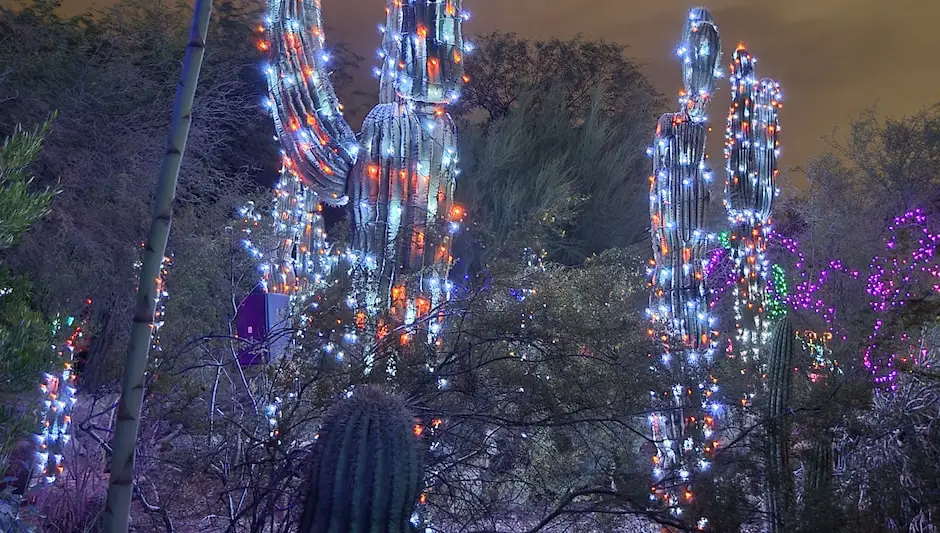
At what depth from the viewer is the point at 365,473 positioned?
2.03m

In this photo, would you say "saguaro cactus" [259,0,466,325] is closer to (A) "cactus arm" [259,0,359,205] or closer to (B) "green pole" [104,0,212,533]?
(A) "cactus arm" [259,0,359,205]

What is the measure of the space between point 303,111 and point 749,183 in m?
4.90

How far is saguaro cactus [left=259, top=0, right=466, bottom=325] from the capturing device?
4.31 m

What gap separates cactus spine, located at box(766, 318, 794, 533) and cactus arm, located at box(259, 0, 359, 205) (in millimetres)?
2622

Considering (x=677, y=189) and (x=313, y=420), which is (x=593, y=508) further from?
(x=677, y=189)

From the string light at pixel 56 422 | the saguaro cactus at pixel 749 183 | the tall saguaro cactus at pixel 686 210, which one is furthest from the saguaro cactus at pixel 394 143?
the saguaro cactus at pixel 749 183

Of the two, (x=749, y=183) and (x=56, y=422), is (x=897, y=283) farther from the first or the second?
(x=56, y=422)

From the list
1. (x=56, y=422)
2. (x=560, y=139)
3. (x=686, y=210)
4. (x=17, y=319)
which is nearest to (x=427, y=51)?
(x=17, y=319)

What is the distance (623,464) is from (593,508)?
59cm

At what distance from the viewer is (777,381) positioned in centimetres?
427

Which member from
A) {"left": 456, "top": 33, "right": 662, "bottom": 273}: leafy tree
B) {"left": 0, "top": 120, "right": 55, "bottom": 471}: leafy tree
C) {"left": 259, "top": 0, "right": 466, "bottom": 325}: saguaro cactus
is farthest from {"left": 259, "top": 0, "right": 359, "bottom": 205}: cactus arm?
{"left": 456, "top": 33, "right": 662, "bottom": 273}: leafy tree

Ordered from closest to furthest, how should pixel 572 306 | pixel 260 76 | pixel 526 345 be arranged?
pixel 526 345, pixel 572 306, pixel 260 76

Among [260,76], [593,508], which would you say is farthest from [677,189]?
[260,76]

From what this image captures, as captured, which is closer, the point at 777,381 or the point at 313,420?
the point at 313,420
